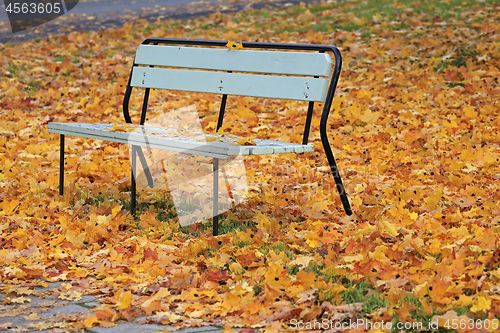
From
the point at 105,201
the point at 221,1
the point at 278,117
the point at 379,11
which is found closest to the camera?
the point at 105,201

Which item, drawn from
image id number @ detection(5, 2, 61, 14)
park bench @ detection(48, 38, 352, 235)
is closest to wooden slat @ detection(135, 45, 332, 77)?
park bench @ detection(48, 38, 352, 235)

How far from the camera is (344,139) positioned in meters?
5.16

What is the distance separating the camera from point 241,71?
386 centimetres

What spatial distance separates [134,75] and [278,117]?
6.68 feet

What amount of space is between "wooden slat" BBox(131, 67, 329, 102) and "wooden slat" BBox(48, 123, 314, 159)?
1.23 feet

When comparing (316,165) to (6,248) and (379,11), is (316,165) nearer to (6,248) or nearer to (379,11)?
(6,248)

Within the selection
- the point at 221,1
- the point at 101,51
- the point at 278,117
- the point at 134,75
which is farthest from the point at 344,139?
the point at 221,1

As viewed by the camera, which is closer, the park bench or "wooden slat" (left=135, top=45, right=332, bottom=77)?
the park bench

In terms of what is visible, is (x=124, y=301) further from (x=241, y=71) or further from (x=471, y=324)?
(x=241, y=71)
